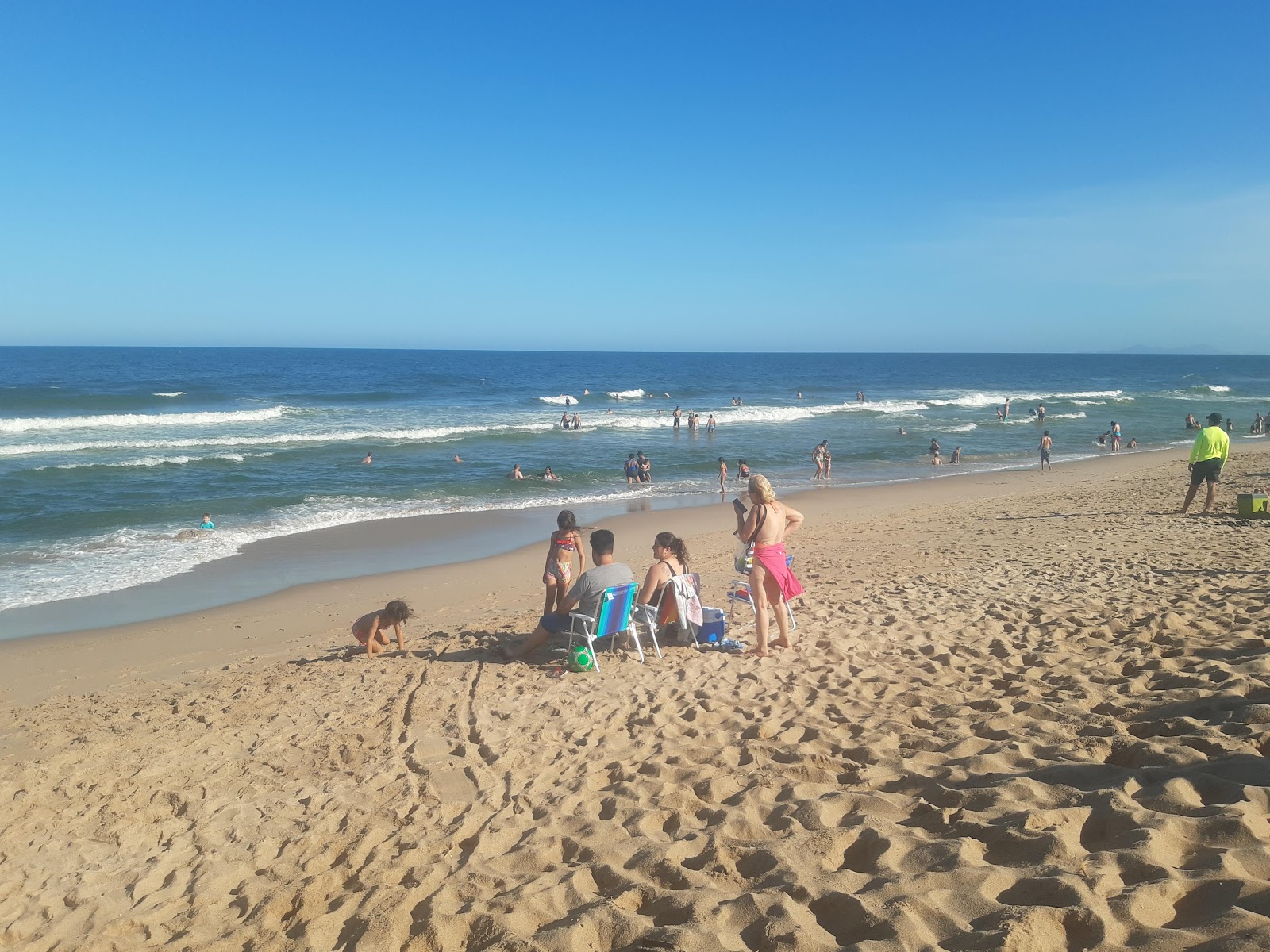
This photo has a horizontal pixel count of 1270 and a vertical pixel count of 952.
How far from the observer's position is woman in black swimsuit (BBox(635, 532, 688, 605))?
708 cm

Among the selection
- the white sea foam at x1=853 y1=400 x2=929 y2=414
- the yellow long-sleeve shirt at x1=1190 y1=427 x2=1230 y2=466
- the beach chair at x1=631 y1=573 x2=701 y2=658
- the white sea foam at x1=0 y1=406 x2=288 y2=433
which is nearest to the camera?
the beach chair at x1=631 y1=573 x2=701 y2=658

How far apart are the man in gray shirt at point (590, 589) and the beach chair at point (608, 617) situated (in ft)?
0.21

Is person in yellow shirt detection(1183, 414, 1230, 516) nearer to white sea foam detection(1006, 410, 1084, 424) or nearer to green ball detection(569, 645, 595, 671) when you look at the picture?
green ball detection(569, 645, 595, 671)

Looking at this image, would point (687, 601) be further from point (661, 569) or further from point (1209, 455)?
point (1209, 455)

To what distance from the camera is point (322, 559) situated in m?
14.3

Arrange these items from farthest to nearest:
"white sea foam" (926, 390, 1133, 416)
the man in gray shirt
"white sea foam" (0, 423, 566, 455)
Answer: "white sea foam" (926, 390, 1133, 416) → "white sea foam" (0, 423, 566, 455) → the man in gray shirt

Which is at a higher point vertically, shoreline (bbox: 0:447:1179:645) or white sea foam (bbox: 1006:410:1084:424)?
white sea foam (bbox: 1006:410:1084:424)

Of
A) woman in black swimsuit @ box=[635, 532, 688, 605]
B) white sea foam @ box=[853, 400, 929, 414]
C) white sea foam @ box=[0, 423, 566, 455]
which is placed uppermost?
woman in black swimsuit @ box=[635, 532, 688, 605]

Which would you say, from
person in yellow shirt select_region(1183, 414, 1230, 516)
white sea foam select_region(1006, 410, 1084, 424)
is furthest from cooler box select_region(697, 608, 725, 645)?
white sea foam select_region(1006, 410, 1084, 424)

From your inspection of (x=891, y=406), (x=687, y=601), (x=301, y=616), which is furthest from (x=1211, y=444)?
(x=891, y=406)

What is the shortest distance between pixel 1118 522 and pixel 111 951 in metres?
13.2

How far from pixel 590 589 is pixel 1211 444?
10.4 metres

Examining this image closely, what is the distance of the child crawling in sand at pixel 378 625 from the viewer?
790 cm

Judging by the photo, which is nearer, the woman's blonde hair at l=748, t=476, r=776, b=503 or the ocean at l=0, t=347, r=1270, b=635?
the woman's blonde hair at l=748, t=476, r=776, b=503
